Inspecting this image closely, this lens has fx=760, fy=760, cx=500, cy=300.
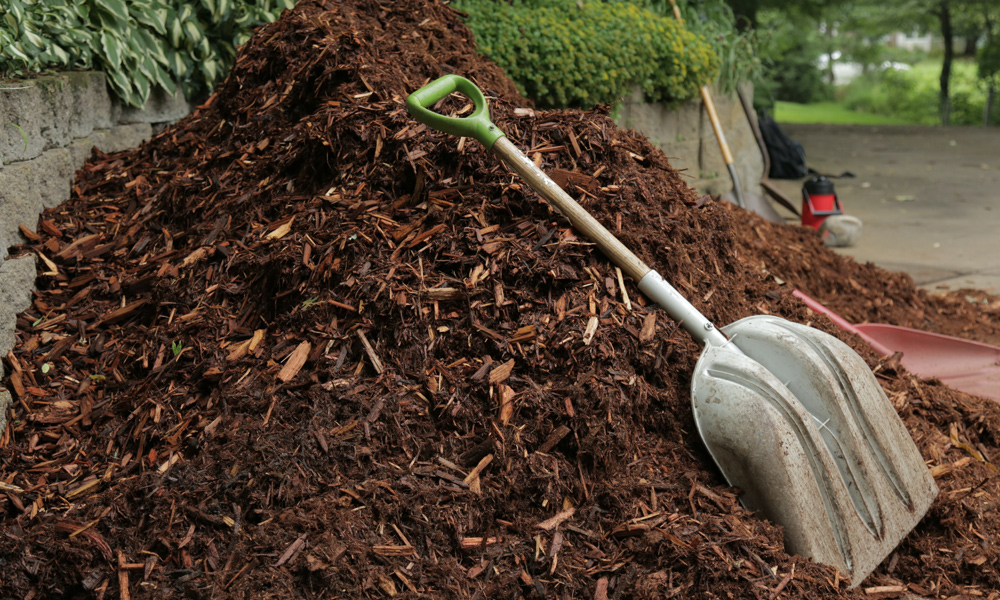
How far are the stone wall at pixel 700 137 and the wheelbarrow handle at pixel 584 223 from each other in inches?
111

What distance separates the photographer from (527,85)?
4.50 m

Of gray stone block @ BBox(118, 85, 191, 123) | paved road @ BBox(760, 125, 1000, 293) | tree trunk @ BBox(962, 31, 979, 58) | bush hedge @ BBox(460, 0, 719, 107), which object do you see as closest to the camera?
gray stone block @ BBox(118, 85, 191, 123)

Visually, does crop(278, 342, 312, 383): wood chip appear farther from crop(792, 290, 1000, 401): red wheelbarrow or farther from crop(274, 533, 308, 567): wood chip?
crop(792, 290, 1000, 401): red wheelbarrow

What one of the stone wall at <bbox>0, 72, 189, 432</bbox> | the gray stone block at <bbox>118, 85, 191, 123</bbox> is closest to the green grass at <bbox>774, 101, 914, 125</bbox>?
the gray stone block at <bbox>118, 85, 191, 123</bbox>

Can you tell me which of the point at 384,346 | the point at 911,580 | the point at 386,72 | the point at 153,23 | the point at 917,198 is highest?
the point at 153,23

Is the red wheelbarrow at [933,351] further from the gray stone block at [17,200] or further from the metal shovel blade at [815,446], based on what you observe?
the gray stone block at [17,200]

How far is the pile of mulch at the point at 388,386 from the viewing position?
→ 1.74 meters

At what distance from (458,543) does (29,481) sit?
48.6 inches

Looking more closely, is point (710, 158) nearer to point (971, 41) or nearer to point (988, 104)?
point (988, 104)

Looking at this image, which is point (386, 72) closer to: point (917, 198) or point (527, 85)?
point (527, 85)

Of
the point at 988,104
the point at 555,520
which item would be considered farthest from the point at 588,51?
the point at 988,104

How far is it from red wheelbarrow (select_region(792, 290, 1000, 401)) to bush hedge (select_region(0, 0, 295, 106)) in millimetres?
2838

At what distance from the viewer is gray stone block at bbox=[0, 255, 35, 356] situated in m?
2.44

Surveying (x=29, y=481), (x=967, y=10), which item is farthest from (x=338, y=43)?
(x=967, y=10)
